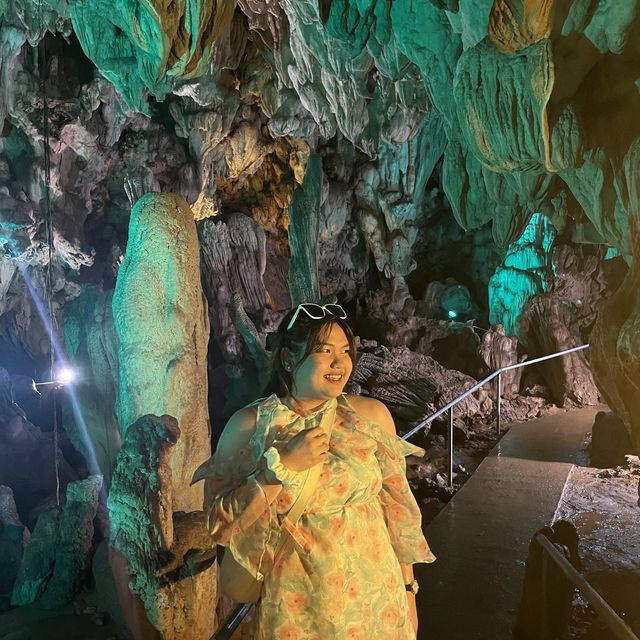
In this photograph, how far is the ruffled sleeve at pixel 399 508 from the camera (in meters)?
1.41

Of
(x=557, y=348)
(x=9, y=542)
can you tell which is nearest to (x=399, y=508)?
(x=9, y=542)

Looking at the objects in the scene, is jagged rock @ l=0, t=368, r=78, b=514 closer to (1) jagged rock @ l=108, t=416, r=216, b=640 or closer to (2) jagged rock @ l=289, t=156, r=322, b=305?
(2) jagged rock @ l=289, t=156, r=322, b=305

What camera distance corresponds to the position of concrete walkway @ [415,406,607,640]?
2.72m

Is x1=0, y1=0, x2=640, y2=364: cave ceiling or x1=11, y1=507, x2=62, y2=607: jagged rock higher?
x1=0, y1=0, x2=640, y2=364: cave ceiling

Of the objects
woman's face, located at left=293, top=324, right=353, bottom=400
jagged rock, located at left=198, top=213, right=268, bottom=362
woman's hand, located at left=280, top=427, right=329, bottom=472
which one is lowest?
woman's hand, located at left=280, top=427, right=329, bottom=472

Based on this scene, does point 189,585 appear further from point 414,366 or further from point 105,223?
point 105,223

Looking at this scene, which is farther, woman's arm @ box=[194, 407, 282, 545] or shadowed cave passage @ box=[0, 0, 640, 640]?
shadowed cave passage @ box=[0, 0, 640, 640]

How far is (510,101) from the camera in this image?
3.07 meters

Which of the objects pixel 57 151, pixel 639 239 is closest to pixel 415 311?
pixel 57 151

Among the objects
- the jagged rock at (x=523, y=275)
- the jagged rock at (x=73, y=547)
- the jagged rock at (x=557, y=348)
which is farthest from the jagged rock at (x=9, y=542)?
the jagged rock at (x=523, y=275)

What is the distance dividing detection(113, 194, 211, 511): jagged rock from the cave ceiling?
1.47 m

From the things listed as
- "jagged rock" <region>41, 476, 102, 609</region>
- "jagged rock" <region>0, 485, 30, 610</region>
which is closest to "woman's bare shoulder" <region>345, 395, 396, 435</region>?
"jagged rock" <region>41, 476, 102, 609</region>

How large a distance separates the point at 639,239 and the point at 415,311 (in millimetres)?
9904

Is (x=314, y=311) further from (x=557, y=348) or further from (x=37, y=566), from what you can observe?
(x=557, y=348)
